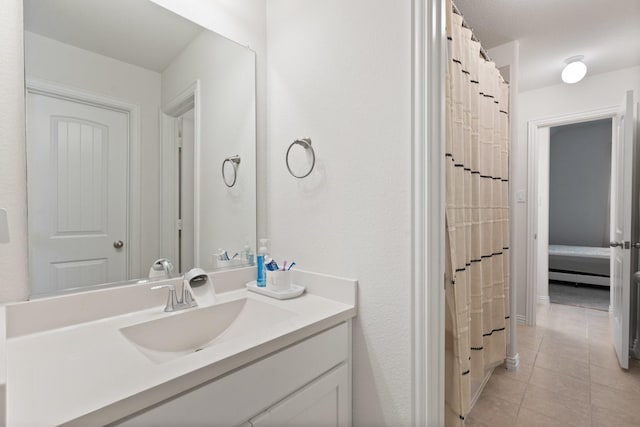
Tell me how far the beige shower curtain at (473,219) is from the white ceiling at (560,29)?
0.40m

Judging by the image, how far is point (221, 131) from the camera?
1.40 metres

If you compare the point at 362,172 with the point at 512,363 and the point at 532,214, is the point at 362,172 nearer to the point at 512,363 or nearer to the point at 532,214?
the point at 512,363

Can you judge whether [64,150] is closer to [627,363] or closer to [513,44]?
[513,44]

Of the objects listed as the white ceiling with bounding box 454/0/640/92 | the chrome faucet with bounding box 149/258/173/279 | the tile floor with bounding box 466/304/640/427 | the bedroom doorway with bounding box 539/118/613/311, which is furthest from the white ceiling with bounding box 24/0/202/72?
the bedroom doorway with bounding box 539/118/613/311

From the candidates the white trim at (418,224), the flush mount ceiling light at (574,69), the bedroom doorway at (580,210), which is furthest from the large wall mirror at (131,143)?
the bedroom doorway at (580,210)

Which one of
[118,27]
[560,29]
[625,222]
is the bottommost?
[625,222]

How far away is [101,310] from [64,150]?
530 mm

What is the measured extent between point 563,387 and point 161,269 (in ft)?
7.94

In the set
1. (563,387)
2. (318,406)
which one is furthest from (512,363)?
(318,406)

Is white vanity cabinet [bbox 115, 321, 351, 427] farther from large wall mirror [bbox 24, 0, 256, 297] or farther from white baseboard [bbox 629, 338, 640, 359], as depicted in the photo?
white baseboard [bbox 629, 338, 640, 359]

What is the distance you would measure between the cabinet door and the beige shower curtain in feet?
1.79

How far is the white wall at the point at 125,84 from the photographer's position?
93 cm

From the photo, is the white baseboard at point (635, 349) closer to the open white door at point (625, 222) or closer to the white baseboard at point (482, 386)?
the open white door at point (625, 222)

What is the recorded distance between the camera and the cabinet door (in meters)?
0.82
